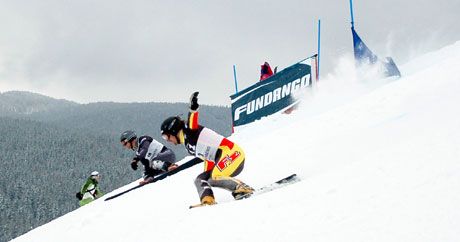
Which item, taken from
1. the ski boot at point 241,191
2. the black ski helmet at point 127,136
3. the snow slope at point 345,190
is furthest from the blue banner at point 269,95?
the ski boot at point 241,191

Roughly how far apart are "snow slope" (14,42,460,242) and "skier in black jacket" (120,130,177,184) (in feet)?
2.85

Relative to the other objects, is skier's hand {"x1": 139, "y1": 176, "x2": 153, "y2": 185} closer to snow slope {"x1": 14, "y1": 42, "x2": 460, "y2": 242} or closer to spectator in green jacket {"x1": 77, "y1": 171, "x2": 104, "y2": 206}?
snow slope {"x1": 14, "y1": 42, "x2": 460, "y2": 242}

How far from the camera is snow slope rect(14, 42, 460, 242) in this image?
3701 millimetres

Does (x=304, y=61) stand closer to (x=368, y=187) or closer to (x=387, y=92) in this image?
(x=387, y=92)

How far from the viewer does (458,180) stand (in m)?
3.88

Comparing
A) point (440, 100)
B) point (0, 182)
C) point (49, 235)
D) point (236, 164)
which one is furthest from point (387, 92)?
point (0, 182)

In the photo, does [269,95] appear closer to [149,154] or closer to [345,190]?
[149,154]

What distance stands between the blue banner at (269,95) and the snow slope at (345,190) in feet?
16.9

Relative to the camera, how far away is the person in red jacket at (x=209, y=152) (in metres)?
6.28

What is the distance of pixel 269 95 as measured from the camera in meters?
15.7

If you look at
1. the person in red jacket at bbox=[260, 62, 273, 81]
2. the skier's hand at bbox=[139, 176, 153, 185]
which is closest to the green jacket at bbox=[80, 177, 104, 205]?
the skier's hand at bbox=[139, 176, 153, 185]

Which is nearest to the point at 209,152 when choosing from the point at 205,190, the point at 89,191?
the point at 205,190

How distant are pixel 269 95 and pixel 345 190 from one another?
1126 cm

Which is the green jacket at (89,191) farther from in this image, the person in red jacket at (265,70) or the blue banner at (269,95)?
the person in red jacket at (265,70)
